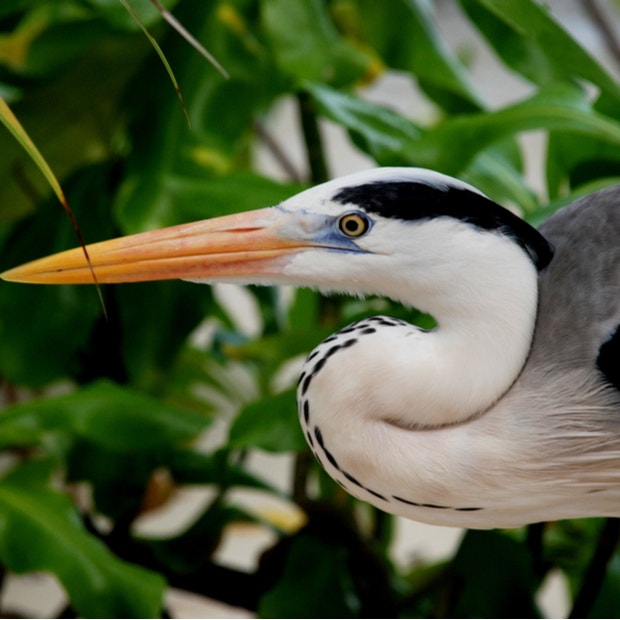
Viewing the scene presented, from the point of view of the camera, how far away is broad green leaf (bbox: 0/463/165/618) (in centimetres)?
90

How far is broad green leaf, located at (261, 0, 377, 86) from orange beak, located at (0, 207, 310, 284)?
1.75 ft

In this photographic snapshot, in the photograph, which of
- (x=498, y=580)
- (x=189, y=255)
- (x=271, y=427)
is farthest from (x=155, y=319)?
(x=189, y=255)

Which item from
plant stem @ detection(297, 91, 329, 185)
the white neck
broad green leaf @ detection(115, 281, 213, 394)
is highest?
the white neck

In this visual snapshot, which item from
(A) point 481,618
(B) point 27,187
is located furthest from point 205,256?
(B) point 27,187

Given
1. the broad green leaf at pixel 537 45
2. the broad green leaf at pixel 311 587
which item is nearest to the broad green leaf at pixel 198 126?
the broad green leaf at pixel 537 45

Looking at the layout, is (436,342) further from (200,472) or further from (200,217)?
(200,472)

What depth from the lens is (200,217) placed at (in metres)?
1.04

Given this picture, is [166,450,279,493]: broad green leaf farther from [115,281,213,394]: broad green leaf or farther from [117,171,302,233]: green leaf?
[117,171,302,233]: green leaf

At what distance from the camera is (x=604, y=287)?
20.2 inches

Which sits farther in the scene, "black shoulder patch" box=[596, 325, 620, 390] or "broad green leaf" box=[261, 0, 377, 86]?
"broad green leaf" box=[261, 0, 377, 86]

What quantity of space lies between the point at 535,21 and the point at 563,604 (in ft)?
4.51

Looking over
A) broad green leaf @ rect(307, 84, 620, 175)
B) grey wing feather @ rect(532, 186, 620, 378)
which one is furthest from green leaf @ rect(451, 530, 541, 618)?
grey wing feather @ rect(532, 186, 620, 378)

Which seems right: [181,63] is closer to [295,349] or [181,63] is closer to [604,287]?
[295,349]

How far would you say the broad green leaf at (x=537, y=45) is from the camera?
69 centimetres
